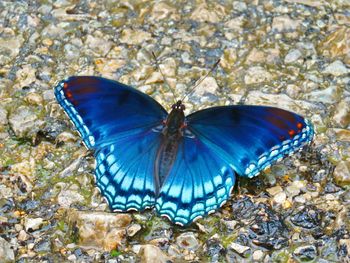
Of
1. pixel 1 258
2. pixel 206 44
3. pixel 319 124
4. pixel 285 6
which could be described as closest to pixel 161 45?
pixel 206 44

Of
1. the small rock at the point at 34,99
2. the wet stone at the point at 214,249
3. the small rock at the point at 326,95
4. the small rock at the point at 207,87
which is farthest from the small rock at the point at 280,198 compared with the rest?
the small rock at the point at 34,99

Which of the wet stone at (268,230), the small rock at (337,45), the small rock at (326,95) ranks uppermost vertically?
the small rock at (337,45)

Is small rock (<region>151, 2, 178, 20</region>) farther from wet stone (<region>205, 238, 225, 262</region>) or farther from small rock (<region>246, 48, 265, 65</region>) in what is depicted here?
wet stone (<region>205, 238, 225, 262</region>)

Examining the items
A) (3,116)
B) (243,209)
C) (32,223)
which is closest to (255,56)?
(243,209)

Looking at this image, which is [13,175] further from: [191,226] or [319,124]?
[319,124]

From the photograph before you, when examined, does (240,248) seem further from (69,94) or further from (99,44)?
(99,44)

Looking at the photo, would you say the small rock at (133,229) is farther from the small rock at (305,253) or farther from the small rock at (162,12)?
the small rock at (162,12)

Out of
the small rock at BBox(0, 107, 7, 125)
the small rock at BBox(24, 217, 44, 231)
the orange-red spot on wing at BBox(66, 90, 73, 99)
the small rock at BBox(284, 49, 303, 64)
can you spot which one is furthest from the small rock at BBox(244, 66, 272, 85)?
the small rock at BBox(24, 217, 44, 231)
